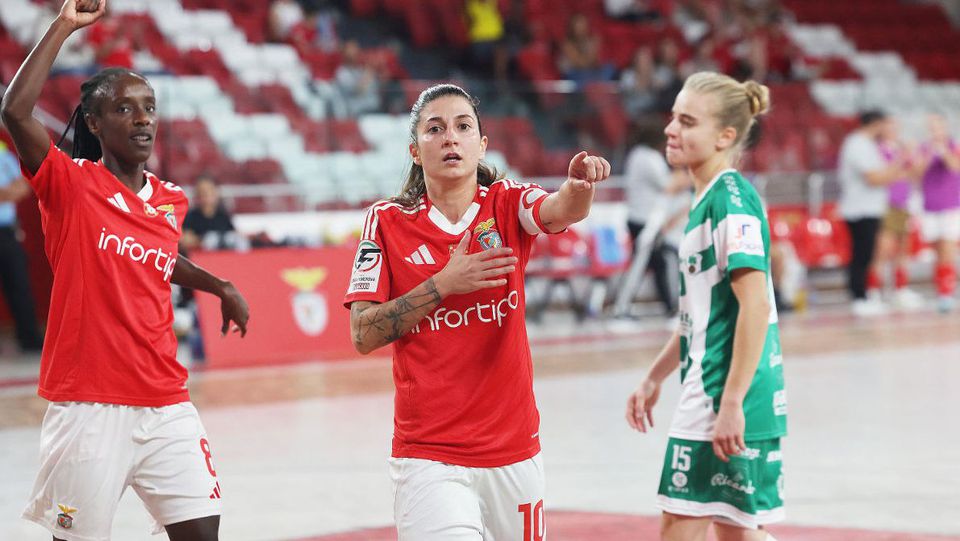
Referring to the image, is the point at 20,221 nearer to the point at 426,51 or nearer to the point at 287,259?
the point at 287,259

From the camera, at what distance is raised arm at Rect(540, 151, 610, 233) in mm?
3377

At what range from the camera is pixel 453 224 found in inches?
144

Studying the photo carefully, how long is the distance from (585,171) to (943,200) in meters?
13.1

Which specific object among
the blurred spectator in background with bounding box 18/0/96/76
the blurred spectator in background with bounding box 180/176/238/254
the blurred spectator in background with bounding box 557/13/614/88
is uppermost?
the blurred spectator in background with bounding box 557/13/614/88

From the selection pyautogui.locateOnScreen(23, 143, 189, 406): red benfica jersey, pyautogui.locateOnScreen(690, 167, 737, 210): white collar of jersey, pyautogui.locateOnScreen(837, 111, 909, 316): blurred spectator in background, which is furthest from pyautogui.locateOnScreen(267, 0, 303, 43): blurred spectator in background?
pyautogui.locateOnScreen(690, 167, 737, 210): white collar of jersey

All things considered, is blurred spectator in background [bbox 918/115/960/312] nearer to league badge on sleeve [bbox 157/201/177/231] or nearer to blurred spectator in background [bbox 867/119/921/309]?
blurred spectator in background [bbox 867/119/921/309]

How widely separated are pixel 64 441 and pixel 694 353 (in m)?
1.89

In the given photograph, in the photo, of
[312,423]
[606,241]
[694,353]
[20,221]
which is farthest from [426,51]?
[694,353]

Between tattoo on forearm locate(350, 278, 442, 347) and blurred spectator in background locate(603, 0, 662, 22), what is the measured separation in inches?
752

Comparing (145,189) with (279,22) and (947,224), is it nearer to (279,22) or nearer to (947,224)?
(947,224)

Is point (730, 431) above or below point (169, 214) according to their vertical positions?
below

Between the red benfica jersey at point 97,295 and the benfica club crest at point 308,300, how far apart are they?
7.76 meters

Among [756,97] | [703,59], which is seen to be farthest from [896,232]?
[756,97]

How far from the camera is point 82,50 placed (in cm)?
1409
